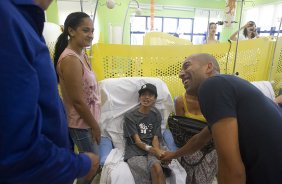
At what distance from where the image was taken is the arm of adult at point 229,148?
2.46 ft

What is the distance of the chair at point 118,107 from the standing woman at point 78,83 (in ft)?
1.49

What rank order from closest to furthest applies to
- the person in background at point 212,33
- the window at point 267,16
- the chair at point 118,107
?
the chair at point 118,107 < the person in background at point 212,33 < the window at point 267,16

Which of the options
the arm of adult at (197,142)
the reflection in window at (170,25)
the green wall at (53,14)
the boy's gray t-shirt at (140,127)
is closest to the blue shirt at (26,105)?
the arm of adult at (197,142)

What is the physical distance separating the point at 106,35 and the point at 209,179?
244 inches

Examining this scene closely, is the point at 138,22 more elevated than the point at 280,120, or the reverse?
the point at 138,22

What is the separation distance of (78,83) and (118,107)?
38.0 inches

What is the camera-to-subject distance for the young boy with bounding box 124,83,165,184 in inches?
63.5

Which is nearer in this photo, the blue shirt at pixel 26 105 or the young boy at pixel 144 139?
the blue shirt at pixel 26 105

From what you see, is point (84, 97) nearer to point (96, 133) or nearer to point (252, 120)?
point (96, 133)

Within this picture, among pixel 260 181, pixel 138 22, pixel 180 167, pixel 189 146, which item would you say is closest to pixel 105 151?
pixel 180 167

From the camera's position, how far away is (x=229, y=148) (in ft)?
2.47

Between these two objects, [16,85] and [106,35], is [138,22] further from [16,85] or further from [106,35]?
[16,85]

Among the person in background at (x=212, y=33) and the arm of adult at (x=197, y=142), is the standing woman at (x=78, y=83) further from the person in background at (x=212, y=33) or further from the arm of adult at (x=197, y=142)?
the person in background at (x=212, y=33)

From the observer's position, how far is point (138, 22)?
7598mm
